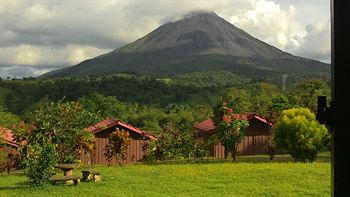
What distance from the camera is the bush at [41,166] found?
1636 cm

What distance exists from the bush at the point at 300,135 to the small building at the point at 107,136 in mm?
10348

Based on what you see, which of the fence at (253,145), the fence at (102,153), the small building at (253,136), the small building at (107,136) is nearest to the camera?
the small building at (107,136)

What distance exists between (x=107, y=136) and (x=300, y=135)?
14.5 meters

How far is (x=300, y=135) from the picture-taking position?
24.9m

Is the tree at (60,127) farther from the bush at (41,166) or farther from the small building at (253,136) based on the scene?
the small building at (253,136)

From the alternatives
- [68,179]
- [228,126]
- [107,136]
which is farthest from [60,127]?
[228,126]

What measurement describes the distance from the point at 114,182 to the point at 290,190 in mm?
6853

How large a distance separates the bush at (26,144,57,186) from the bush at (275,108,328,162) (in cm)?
1427

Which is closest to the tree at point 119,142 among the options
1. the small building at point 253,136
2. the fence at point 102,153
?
the fence at point 102,153

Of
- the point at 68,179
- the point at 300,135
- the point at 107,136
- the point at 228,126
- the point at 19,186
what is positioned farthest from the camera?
the point at 107,136

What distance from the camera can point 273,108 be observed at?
32031 mm

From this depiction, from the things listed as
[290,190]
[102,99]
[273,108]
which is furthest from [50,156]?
[102,99]
